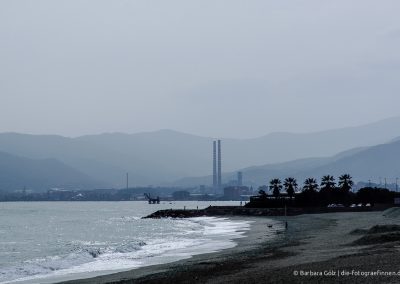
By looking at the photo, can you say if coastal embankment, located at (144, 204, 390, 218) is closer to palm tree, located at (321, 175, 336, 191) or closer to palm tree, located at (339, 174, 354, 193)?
palm tree, located at (321, 175, 336, 191)

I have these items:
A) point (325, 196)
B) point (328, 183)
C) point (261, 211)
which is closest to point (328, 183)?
point (328, 183)

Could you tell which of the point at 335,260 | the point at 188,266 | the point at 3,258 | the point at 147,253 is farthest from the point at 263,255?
the point at 3,258

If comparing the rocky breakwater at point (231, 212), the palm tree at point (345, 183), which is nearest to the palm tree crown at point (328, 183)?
the palm tree at point (345, 183)

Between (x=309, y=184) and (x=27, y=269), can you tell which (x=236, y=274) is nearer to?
(x=27, y=269)

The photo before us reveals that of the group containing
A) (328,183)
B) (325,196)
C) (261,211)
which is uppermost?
(328,183)

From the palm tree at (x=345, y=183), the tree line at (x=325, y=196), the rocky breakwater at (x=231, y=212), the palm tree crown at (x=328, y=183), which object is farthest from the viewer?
the palm tree at (x=345, y=183)

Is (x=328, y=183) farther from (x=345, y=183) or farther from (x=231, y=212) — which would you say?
(x=231, y=212)

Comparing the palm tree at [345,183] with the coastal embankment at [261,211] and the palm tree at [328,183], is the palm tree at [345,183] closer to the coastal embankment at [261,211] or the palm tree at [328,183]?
the palm tree at [328,183]

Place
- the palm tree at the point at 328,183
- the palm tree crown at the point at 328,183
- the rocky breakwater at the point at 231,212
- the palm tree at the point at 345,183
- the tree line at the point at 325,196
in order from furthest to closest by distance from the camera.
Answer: the palm tree at the point at 345,183, the palm tree crown at the point at 328,183, the palm tree at the point at 328,183, the tree line at the point at 325,196, the rocky breakwater at the point at 231,212

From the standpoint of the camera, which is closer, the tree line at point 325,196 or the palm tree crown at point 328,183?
the tree line at point 325,196

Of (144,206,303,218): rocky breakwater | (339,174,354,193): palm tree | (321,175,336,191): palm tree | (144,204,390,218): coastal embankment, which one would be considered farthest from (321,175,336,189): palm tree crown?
(144,206,303,218): rocky breakwater

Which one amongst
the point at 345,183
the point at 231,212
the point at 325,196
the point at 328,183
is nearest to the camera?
the point at 325,196

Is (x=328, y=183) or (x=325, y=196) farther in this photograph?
(x=328, y=183)

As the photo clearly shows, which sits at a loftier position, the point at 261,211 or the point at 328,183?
the point at 328,183
